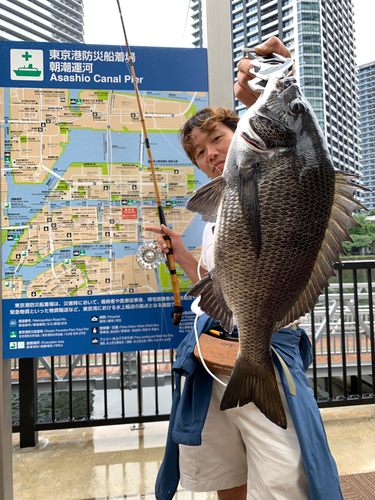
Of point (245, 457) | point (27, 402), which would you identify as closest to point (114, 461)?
point (27, 402)

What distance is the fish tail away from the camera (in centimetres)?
76

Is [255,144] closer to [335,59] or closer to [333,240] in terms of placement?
[333,240]

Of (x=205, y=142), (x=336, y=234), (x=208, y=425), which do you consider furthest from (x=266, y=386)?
(x=205, y=142)

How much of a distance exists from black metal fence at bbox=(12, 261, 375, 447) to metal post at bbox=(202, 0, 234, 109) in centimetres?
199

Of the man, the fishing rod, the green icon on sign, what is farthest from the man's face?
the green icon on sign

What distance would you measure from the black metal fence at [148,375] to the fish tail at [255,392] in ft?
7.29

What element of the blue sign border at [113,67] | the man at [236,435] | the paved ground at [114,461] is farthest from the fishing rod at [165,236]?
the paved ground at [114,461]

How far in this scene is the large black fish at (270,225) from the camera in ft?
2.11

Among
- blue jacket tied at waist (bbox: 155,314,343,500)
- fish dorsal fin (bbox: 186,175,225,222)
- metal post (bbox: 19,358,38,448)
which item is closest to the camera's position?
fish dorsal fin (bbox: 186,175,225,222)

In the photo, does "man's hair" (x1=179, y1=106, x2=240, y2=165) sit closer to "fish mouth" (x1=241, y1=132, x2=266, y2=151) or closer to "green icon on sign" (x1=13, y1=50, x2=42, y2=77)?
"fish mouth" (x1=241, y1=132, x2=266, y2=151)

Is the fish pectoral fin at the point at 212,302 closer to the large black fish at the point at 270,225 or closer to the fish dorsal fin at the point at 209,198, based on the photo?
the large black fish at the point at 270,225

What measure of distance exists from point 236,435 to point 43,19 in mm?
3201

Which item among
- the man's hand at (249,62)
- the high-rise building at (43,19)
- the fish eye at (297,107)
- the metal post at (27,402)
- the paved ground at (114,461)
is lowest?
the paved ground at (114,461)

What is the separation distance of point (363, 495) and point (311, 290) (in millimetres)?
2138
